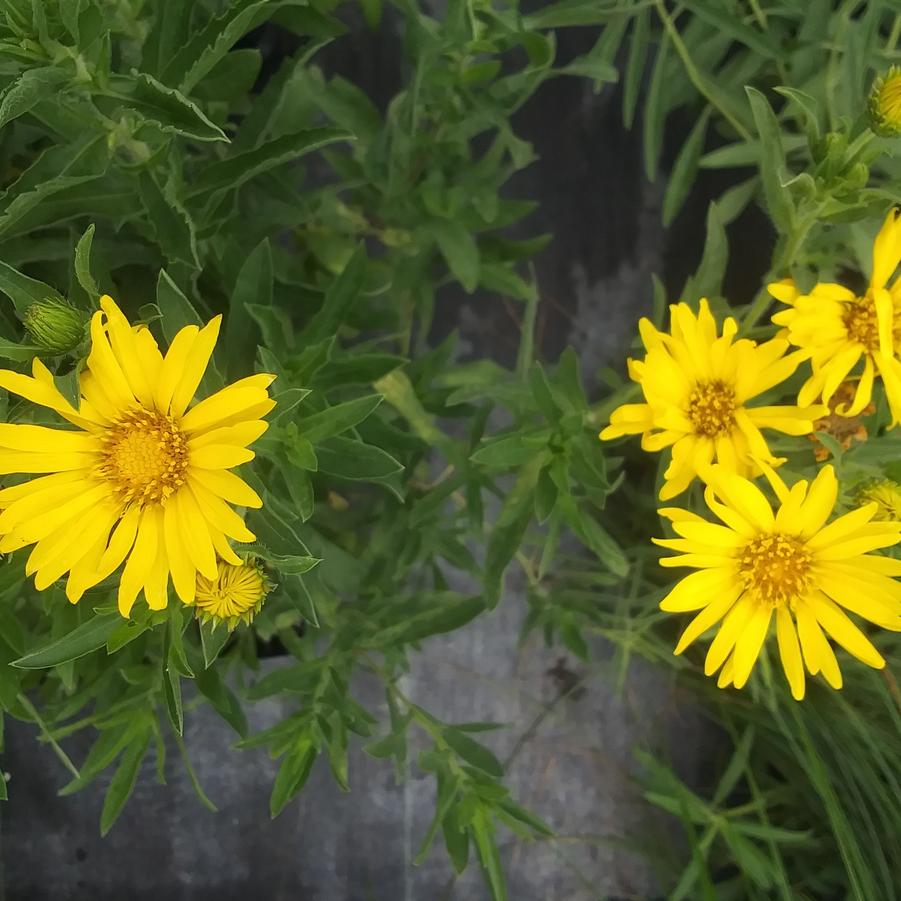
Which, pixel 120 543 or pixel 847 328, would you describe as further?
pixel 847 328


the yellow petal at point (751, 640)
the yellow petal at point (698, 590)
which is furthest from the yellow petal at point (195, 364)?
the yellow petal at point (751, 640)

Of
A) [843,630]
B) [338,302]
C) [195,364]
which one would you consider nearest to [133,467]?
[195,364]

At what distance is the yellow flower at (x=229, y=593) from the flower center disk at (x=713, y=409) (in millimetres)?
456

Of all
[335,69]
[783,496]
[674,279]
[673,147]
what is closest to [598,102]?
[673,147]

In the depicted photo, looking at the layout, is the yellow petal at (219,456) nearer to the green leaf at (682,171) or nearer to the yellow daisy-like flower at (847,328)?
the yellow daisy-like flower at (847,328)

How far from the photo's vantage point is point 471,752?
1.11 metres

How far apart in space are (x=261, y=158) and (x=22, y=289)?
0.86ft

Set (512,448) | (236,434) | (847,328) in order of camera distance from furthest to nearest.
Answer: (512,448), (847,328), (236,434)

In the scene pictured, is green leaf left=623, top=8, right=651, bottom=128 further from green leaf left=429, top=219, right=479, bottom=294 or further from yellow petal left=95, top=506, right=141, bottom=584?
yellow petal left=95, top=506, right=141, bottom=584

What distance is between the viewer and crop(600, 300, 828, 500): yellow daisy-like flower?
33.4 inches

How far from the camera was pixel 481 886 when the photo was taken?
1494 millimetres

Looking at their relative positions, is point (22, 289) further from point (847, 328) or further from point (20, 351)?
point (847, 328)

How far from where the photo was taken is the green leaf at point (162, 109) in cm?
72

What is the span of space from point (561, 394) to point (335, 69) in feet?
2.48
